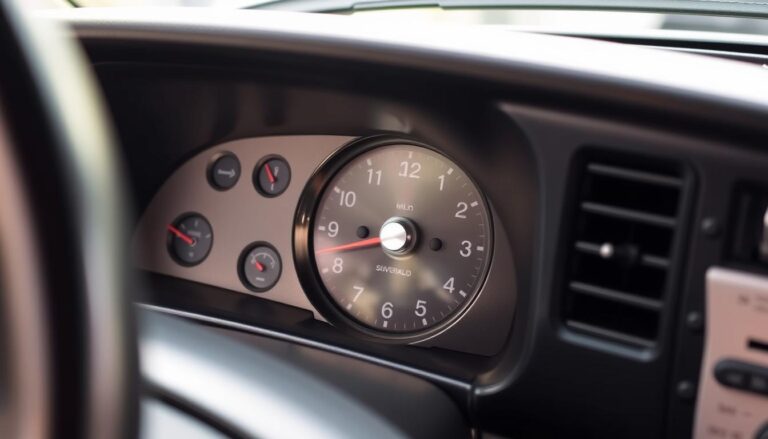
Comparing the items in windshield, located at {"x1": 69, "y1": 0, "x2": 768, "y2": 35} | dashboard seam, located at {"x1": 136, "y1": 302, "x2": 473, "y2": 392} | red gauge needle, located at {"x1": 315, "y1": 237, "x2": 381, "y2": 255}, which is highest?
windshield, located at {"x1": 69, "y1": 0, "x2": 768, "y2": 35}

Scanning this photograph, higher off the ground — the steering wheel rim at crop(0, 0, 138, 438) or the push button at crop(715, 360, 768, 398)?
the steering wheel rim at crop(0, 0, 138, 438)

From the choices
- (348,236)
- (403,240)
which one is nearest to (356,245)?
(348,236)

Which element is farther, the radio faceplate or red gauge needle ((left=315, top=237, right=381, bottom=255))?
red gauge needle ((left=315, top=237, right=381, bottom=255))

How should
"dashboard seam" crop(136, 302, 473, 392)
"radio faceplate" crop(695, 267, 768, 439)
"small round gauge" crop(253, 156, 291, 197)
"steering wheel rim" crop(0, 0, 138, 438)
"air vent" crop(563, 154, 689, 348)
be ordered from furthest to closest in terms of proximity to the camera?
"small round gauge" crop(253, 156, 291, 197)
"dashboard seam" crop(136, 302, 473, 392)
"air vent" crop(563, 154, 689, 348)
"radio faceplate" crop(695, 267, 768, 439)
"steering wheel rim" crop(0, 0, 138, 438)

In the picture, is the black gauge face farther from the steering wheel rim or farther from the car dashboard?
the steering wheel rim

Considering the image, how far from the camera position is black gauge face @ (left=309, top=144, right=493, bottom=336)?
1938 millimetres

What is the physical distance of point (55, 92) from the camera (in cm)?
72

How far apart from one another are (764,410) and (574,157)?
0.45m

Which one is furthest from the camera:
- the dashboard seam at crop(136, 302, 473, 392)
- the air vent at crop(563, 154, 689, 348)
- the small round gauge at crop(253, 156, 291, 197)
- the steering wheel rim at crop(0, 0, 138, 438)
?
the small round gauge at crop(253, 156, 291, 197)

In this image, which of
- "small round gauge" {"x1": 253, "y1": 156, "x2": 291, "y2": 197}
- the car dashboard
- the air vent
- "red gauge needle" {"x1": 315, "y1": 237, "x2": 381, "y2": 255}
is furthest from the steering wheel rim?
"small round gauge" {"x1": 253, "y1": 156, "x2": 291, "y2": 197}

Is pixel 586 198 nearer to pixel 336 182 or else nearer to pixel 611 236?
pixel 611 236

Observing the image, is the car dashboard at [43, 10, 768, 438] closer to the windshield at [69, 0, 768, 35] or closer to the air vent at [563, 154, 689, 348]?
the air vent at [563, 154, 689, 348]

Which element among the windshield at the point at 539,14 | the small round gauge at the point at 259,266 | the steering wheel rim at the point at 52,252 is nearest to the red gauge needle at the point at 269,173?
the small round gauge at the point at 259,266

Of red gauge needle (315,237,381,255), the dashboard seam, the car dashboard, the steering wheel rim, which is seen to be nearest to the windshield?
the car dashboard
